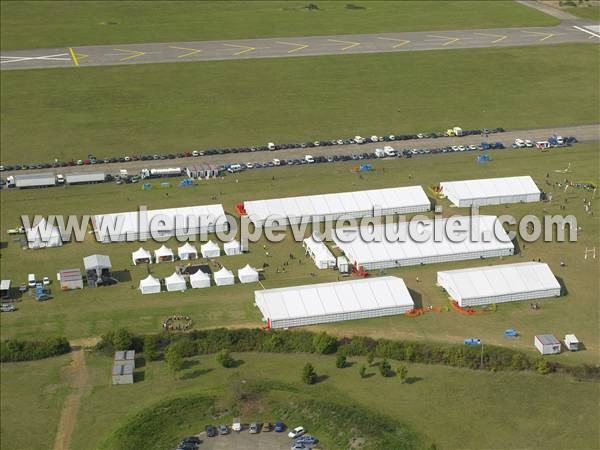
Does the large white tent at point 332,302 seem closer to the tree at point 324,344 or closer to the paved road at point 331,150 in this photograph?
the tree at point 324,344

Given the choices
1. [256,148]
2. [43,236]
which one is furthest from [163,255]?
[256,148]

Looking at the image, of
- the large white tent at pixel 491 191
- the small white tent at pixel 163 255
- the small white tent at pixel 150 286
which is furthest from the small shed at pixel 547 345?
the small white tent at pixel 163 255

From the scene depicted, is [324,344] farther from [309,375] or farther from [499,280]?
[499,280]

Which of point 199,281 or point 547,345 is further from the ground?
point 199,281


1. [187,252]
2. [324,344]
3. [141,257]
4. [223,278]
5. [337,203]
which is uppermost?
[337,203]

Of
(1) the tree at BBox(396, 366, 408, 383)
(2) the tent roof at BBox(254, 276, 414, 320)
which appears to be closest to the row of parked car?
(2) the tent roof at BBox(254, 276, 414, 320)

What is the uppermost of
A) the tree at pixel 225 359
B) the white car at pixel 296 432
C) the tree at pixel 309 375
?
the tree at pixel 225 359
